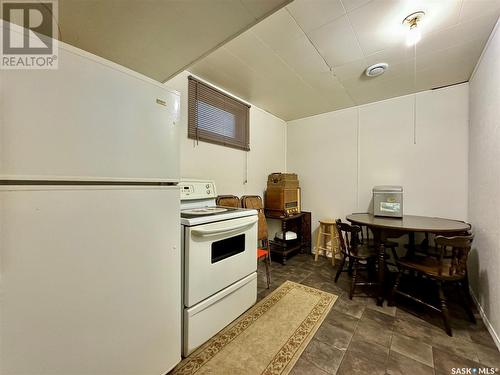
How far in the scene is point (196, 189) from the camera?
2.11m

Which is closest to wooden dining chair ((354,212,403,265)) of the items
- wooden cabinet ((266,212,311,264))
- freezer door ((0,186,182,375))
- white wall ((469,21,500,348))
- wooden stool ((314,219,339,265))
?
wooden stool ((314,219,339,265))

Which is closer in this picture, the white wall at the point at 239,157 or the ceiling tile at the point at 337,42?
the ceiling tile at the point at 337,42

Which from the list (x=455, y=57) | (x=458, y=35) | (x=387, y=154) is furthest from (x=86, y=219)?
(x=387, y=154)

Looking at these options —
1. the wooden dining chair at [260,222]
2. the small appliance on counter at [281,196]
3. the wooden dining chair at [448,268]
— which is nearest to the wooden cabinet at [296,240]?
the small appliance on counter at [281,196]

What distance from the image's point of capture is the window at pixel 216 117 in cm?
231

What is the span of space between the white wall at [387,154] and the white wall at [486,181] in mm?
240

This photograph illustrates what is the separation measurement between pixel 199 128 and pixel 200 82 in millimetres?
546

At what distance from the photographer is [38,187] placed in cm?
73

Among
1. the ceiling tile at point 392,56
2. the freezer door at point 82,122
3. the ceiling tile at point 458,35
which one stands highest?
the ceiling tile at point 392,56

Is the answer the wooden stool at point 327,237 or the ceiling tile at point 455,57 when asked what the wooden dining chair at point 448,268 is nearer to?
the wooden stool at point 327,237

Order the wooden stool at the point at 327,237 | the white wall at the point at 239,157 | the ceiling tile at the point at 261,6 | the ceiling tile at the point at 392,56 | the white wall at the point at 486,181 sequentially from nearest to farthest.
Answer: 1. the ceiling tile at the point at 261,6
2. the white wall at the point at 486,181
3. the ceiling tile at the point at 392,56
4. the white wall at the point at 239,157
5. the wooden stool at the point at 327,237

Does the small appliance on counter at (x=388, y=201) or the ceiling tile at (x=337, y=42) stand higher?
the ceiling tile at (x=337, y=42)

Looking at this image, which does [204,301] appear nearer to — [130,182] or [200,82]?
[130,182]

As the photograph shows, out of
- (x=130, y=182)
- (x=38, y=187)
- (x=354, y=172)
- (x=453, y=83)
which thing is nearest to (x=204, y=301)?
(x=130, y=182)
